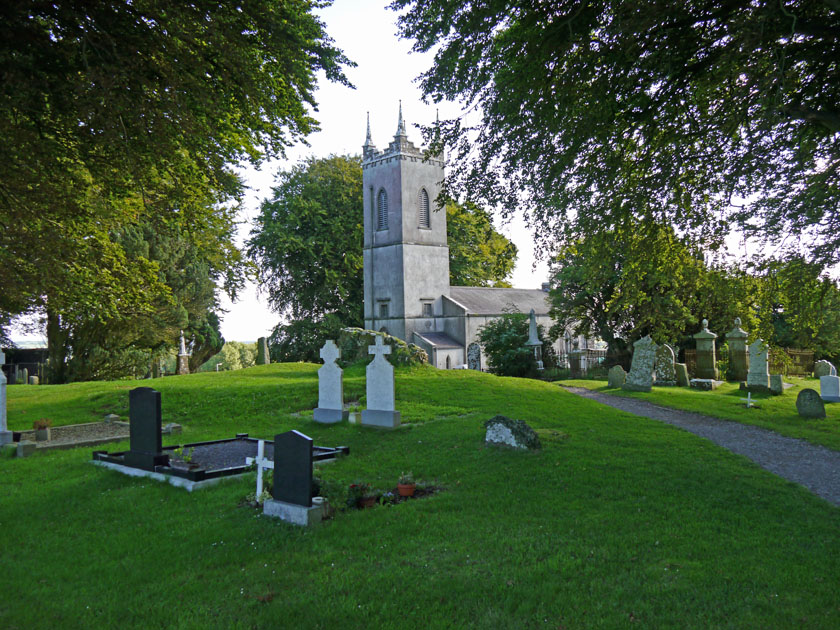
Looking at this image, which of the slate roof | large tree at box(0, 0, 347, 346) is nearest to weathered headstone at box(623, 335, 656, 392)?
large tree at box(0, 0, 347, 346)

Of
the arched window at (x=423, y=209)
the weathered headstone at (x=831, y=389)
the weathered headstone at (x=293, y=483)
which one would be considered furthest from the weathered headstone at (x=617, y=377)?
the arched window at (x=423, y=209)

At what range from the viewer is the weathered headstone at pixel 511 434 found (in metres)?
10.4

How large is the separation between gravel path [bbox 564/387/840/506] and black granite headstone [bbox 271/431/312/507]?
6.77 meters

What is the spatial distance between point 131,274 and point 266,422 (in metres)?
5.53

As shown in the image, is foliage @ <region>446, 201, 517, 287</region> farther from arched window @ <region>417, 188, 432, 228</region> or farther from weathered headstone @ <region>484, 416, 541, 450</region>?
weathered headstone @ <region>484, 416, 541, 450</region>

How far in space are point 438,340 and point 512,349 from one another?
1242 centimetres

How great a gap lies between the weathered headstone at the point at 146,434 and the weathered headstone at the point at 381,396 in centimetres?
465

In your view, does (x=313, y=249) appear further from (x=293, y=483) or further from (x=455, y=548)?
(x=455, y=548)

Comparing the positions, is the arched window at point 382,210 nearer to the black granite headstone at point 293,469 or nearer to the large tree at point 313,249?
the large tree at point 313,249

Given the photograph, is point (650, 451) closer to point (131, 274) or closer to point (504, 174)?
point (504, 174)

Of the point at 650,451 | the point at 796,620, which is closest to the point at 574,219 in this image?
the point at 650,451

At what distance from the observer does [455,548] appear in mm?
6070

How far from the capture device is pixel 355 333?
25.6m

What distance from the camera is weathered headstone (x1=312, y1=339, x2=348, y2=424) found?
45.5 feet
